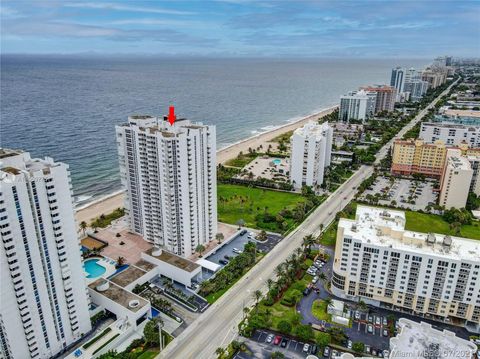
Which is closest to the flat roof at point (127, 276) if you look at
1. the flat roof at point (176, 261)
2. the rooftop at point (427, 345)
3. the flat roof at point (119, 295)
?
the flat roof at point (119, 295)

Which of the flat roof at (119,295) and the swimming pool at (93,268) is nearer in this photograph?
the flat roof at (119,295)

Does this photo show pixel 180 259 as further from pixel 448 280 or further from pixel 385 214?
pixel 448 280

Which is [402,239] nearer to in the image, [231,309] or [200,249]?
[231,309]

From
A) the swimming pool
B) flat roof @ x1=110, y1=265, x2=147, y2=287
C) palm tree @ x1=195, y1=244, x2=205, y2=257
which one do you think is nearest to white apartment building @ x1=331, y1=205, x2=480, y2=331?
palm tree @ x1=195, y1=244, x2=205, y2=257

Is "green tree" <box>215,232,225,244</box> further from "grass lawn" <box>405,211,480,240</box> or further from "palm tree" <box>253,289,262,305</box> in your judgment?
"grass lawn" <box>405,211,480,240</box>

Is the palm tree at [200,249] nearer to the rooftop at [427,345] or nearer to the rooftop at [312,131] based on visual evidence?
the rooftop at [427,345]

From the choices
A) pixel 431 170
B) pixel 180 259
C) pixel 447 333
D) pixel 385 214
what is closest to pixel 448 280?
pixel 447 333
